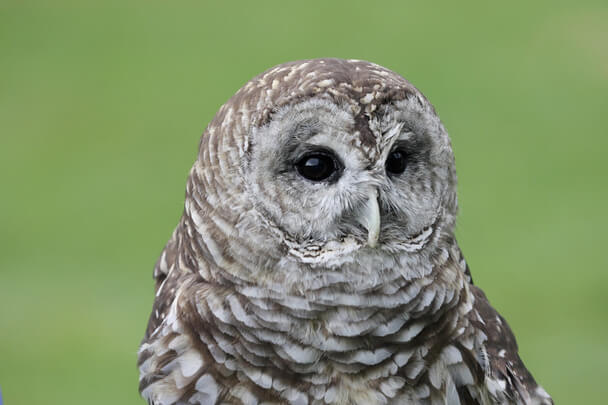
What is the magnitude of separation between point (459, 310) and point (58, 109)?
22.6 ft

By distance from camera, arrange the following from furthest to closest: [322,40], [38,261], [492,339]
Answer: [322,40] < [38,261] < [492,339]

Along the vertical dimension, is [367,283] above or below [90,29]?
below

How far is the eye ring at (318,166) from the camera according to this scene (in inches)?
97.4

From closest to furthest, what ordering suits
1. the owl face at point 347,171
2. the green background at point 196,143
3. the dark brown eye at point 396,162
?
the owl face at point 347,171 → the dark brown eye at point 396,162 → the green background at point 196,143

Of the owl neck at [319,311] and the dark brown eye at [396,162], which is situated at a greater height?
the dark brown eye at [396,162]

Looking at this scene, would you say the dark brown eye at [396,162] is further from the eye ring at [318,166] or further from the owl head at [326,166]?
the eye ring at [318,166]

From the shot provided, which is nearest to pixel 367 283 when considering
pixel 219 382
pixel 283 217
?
pixel 283 217

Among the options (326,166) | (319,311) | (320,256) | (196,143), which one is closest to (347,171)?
(326,166)

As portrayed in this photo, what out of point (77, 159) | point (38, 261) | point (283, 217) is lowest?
point (38, 261)

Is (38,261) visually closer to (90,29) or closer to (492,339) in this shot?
(90,29)

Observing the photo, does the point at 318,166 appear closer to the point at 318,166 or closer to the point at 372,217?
the point at 318,166

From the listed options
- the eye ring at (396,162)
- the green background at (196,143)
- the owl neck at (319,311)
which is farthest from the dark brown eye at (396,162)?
the green background at (196,143)

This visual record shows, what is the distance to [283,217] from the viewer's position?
8.21 feet

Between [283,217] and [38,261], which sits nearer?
[283,217]
